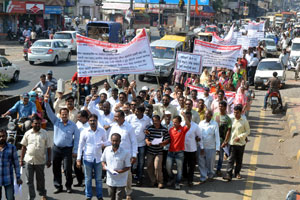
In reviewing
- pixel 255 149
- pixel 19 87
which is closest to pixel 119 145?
pixel 255 149

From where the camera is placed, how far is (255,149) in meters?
12.2

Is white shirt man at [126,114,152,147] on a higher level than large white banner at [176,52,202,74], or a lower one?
lower

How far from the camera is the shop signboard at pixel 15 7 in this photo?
4111 centimetres

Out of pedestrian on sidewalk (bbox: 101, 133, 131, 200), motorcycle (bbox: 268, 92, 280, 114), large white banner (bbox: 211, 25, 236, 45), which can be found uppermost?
large white banner (bbox: 211, 25, 236, 45)

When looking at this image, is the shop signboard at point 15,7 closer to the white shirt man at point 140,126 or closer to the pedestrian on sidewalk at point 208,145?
the white shirt man at point 140,126

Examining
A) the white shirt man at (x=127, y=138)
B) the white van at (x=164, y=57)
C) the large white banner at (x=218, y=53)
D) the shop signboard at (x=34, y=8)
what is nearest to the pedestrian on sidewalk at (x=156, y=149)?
the white shirt man at (x=127, y=138)

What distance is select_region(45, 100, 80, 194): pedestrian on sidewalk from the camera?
8.34 meters

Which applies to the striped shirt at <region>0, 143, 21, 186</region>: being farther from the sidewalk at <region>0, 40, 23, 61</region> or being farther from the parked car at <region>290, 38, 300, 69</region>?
the parked car at <region>290, 38, 300, 69</region>

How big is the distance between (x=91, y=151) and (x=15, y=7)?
3710 centimetres

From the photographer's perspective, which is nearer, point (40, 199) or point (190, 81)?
point (40, 199)

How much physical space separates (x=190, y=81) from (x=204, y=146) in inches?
220

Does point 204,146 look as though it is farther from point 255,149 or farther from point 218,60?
point 218,60

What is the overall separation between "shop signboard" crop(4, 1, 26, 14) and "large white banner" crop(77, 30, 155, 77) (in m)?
33.3

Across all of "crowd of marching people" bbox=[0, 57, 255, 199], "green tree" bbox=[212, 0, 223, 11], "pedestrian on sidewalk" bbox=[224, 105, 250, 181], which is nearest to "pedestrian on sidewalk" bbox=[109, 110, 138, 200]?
"crowd of marching people" bbox=[0, 57, 255, 199]
